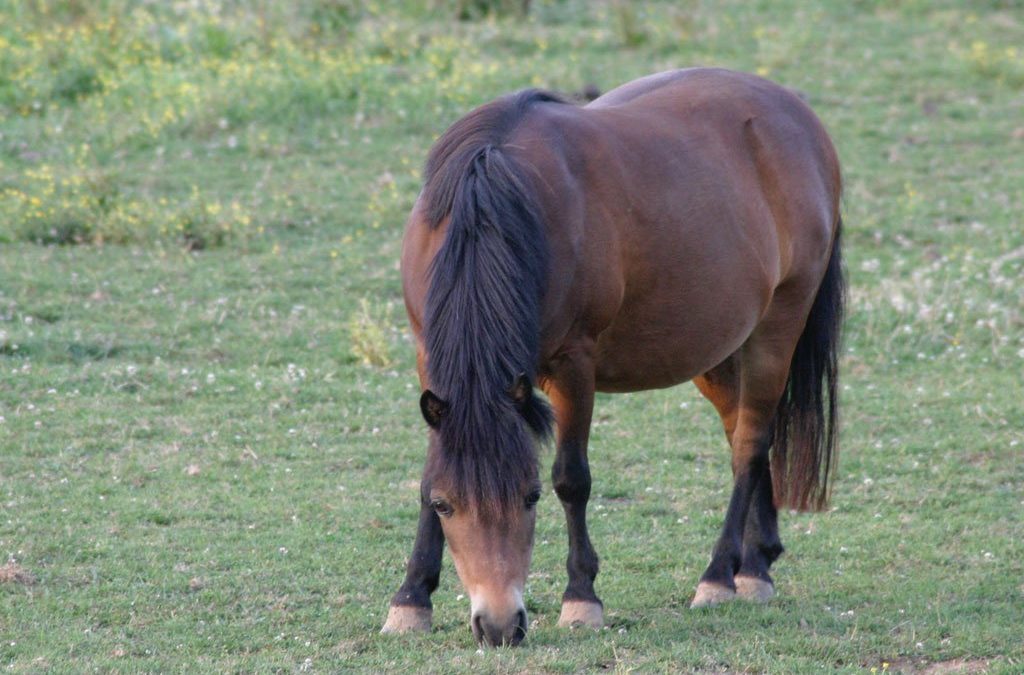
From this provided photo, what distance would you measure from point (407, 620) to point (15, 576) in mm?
Result: 1535

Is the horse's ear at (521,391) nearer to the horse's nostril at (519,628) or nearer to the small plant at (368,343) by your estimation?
the horse's nostril at (519,628)

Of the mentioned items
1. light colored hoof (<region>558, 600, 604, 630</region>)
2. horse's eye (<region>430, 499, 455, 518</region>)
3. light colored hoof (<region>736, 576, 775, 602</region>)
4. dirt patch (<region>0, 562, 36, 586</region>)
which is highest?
horse's eye (<region>430, 499, 455, 518</region>)

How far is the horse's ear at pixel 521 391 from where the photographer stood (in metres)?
4.04

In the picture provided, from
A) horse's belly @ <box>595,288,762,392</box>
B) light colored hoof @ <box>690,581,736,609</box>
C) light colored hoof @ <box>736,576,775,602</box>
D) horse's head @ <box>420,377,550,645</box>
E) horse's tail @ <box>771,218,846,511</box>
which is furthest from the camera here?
horse's tail @ <box>771,218,846,511</box>

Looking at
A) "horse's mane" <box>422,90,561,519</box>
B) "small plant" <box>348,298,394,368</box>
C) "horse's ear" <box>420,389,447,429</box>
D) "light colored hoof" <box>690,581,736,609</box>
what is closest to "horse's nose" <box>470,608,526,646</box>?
"horse's mane" <box>422,90,561,519</box>

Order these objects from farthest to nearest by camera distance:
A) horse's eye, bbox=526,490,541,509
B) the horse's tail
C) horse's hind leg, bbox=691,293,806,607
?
the horse's tail
horse's hind leg, bbox=691,293,806,607
horse's eye, bbox=526,490,541,509

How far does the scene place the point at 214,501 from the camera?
603cm

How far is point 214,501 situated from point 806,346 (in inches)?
107

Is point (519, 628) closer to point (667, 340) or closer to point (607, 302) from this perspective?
point (607, 302)

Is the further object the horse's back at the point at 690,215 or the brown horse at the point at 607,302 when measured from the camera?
the horse's back at the point at 690,215

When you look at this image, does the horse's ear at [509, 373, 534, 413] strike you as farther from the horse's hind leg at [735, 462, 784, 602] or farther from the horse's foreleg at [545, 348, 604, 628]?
the horse's hind leg at [735, 462, 784, 602]

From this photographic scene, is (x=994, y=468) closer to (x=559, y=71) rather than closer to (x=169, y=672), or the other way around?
(x=169, y=672)

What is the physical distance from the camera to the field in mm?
4742

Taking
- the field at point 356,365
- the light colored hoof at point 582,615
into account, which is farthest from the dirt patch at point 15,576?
the light colored hoof at point 582,615
